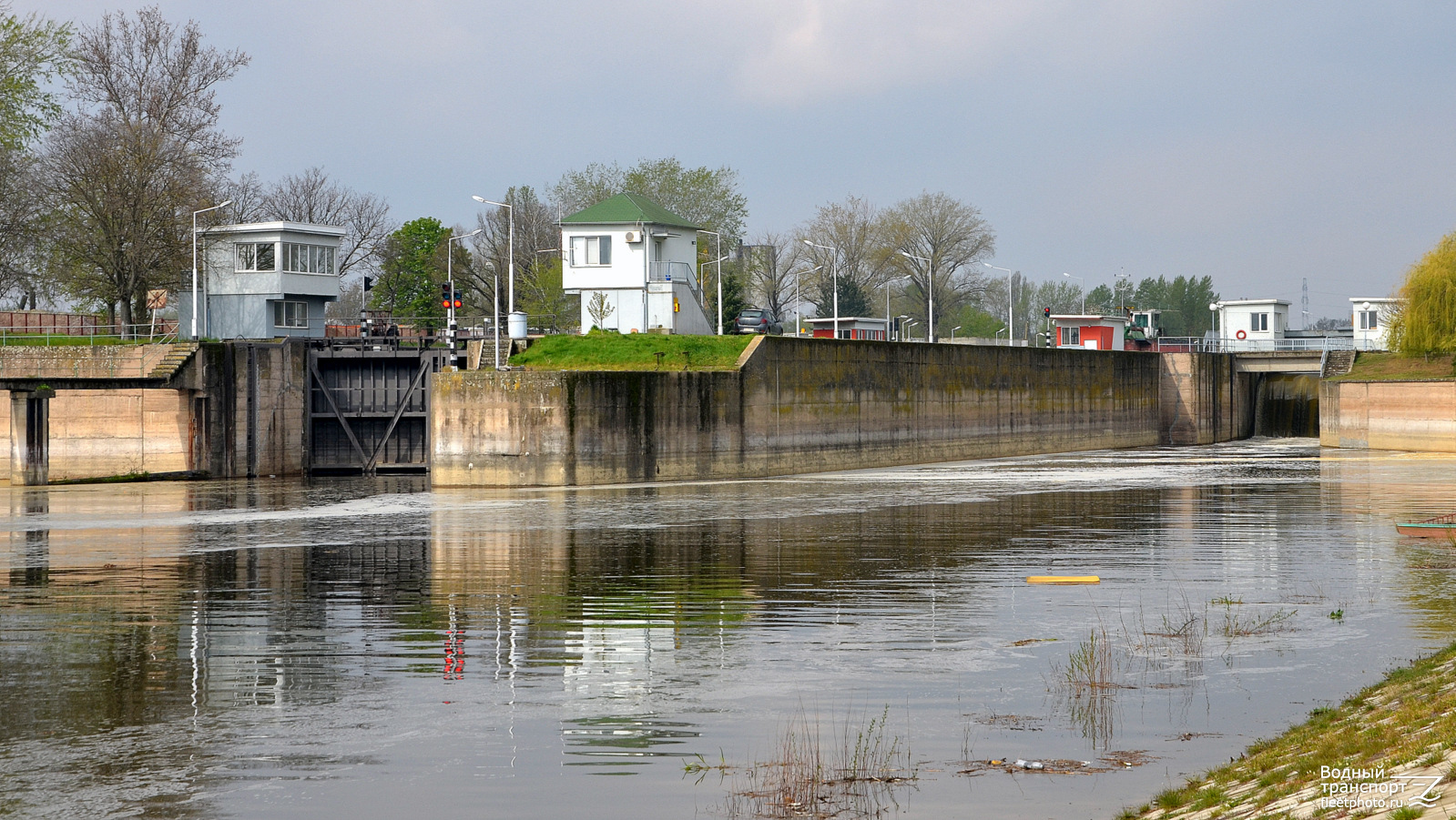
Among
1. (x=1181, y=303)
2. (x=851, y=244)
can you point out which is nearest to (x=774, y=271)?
(x=851, y=244)

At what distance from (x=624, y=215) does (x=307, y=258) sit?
14.9 meters

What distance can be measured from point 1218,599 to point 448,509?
22226 mm

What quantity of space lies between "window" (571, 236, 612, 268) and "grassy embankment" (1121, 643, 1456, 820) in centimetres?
4719

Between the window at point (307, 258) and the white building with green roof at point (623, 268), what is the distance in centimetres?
1199

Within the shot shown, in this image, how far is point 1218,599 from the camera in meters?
19.0

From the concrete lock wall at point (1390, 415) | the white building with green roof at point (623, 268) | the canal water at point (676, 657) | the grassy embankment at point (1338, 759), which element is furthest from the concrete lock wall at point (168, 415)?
the concrete lock wall at point (1390, 415)

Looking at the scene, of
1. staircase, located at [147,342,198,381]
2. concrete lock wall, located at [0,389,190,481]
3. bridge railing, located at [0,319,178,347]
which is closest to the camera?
staircase, located at [147,342,198,381]

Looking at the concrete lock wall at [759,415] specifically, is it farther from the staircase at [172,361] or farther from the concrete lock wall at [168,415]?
the staircase at [172,361]

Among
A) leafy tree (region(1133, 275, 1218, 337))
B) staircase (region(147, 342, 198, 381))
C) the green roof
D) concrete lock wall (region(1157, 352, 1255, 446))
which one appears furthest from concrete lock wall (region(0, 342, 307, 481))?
leafy tree (region(1133, 275, 1218, 337))

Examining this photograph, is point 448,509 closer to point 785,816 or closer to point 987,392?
point 785,816

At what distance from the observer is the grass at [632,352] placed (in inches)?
1869

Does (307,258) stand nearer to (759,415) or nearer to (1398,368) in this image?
(759,415)

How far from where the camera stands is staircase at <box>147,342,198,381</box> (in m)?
48.5

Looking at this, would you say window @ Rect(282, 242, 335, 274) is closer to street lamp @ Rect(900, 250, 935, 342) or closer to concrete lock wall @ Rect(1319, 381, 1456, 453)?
street lamp @ Rect(900, 250, 935, 342)
